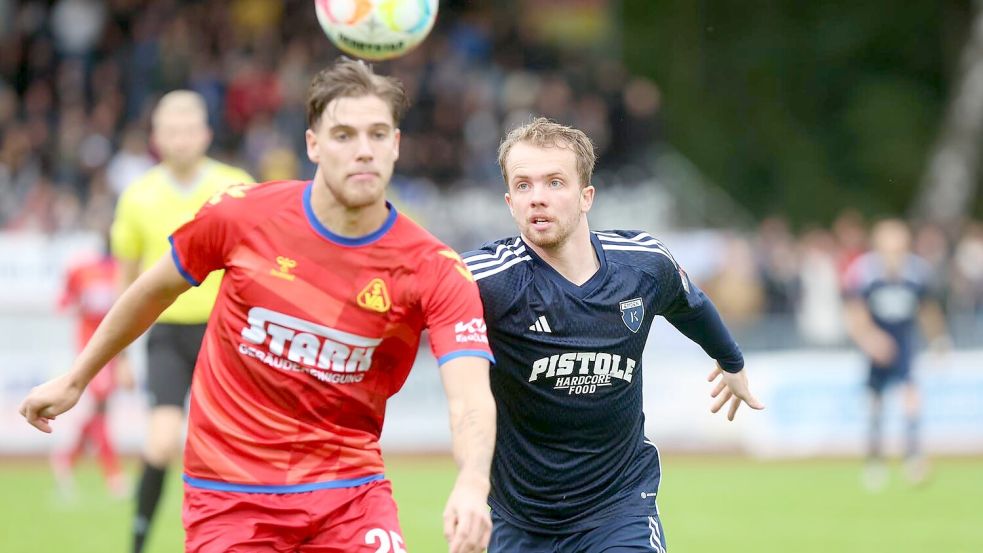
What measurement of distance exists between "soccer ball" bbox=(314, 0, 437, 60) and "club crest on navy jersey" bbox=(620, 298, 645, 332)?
5.18ft

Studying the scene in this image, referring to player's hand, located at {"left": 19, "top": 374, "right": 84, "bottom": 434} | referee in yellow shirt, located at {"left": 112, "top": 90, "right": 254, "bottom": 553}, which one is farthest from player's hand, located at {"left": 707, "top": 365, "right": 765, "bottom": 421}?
referee in yellow shirt, located at {"left": 112, "top": 90, "right": 254, "bottom": 553}

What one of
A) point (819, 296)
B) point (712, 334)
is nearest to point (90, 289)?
point (712, 334)

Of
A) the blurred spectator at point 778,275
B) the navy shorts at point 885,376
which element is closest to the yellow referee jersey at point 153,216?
the navy shorts at point 885,376

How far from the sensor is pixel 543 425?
5379 mm

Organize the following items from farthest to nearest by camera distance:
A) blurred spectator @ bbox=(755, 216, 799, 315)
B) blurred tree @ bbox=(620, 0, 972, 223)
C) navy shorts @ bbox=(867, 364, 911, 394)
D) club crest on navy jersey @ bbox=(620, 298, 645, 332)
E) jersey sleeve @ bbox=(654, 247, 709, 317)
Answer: blurred tree @ bbox=(620, 0, 972, 223) → blurred spectator @ bbox=(755, 216, 799, 315) → navy shorts @ bbox=(867, 364, 911, 394) → jersey sleeve @ bbox=(654, 247, 709, 317) → club crest on navy jersey @ bbox=(620, 298, 645, 332)

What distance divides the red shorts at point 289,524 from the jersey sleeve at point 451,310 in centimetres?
59

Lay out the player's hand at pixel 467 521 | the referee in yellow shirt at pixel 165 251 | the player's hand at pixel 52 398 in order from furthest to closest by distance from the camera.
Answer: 1. the referee in yellow shirt at pixel 165 251
2. the player's hand at pixel 52 398
3. the player's hand at pixel 467 521

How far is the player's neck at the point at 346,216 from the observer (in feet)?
15.6

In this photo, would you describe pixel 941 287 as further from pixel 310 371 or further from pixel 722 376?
pixel 310 371

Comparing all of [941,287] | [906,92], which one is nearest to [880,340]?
[941,287]

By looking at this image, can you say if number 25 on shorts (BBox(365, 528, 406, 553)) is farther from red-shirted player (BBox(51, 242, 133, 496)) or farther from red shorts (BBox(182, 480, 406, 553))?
red-shirted player (BBox(51, 242, 133, 496))

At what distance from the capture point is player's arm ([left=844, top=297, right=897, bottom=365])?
14641mm

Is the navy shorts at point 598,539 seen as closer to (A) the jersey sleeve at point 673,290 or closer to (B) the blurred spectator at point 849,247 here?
(A) the jersey sleeve at point 673,290

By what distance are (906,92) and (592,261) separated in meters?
27.4
